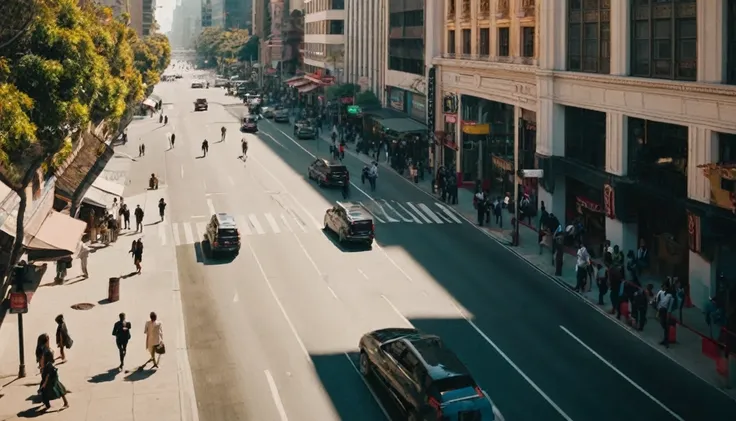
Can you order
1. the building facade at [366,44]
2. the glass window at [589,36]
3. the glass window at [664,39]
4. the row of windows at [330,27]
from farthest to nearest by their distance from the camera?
1. the row of windows at [330,27]
2. the building facade at [366,44]
3. the glass window at [589,36]
4. the glass window at [664,39]

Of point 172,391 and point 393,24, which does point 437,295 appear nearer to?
point 172,391

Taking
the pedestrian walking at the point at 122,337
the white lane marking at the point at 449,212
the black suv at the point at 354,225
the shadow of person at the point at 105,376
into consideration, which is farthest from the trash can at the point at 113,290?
the white lane marking at the point at 449,212

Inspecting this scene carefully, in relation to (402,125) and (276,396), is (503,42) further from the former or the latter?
(276,396)

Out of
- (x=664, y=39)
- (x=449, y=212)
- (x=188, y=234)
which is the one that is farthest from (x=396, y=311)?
(x=449, y=212)

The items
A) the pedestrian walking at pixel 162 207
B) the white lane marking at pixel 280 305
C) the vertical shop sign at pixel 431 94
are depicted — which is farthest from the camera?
the vertical shop sign at pixel 431 94

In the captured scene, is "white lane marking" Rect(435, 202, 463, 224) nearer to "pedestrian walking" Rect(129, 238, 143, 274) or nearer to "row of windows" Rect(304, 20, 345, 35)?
"pedestrian walking" Rect(129, 238, 143, 274)

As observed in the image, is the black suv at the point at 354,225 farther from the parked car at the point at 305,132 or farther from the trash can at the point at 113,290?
the parked car at the point at 305,132
